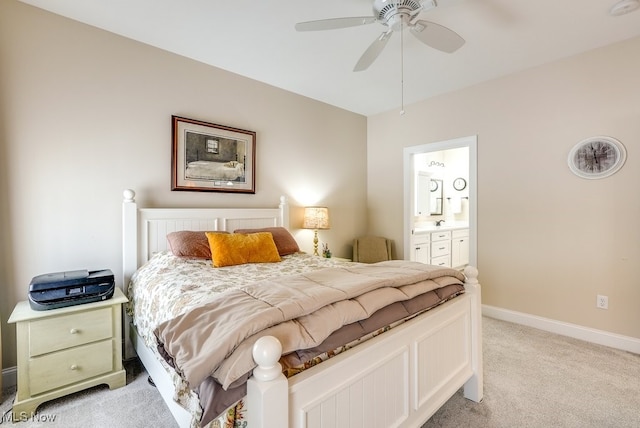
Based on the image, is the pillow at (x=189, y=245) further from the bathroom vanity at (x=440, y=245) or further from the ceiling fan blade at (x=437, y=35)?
the bathroom vanity at (x=440, y=245)

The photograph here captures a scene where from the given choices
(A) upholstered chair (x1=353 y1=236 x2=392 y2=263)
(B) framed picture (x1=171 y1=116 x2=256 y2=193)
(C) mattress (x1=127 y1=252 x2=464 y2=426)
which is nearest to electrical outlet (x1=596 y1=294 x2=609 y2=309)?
(C) mattress (x1=127 y1=252 x2=464 y2=426)

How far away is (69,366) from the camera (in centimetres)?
184

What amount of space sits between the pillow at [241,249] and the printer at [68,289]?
0.70 metres

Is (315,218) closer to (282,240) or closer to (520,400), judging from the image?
(282,240)

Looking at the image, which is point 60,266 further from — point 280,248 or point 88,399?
point 280,248

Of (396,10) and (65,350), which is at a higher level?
(396,10)

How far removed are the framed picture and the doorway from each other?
2.11 m

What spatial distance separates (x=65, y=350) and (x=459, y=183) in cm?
619

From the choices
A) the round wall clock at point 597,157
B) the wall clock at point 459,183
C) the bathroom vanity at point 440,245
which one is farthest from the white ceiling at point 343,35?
the wall clock at point 459,183

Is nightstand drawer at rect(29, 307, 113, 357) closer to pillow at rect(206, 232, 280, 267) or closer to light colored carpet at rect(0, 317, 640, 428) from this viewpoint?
light colored carpet at rect(0, 317, 640, 428)

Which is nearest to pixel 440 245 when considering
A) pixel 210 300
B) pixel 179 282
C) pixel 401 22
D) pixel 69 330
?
pixel 401 22

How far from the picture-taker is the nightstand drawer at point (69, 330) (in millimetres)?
1739

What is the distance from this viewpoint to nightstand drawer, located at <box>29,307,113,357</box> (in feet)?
5.71

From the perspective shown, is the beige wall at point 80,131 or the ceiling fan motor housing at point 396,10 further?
the beige wall at point 80,131
